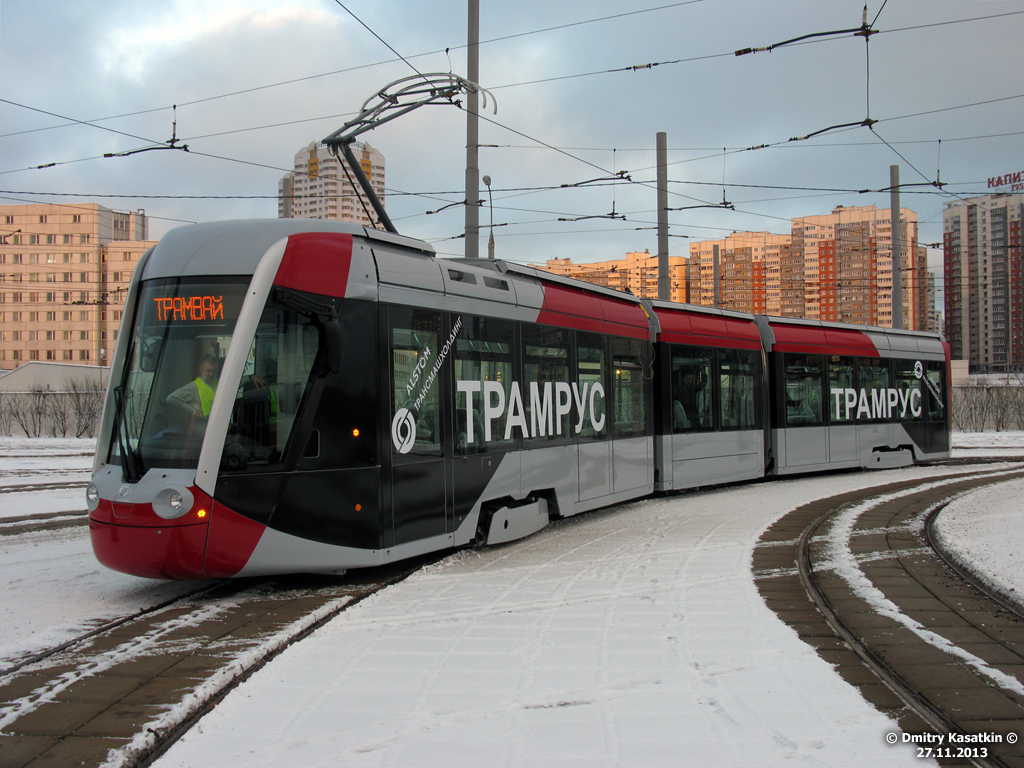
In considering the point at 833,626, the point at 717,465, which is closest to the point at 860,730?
the point at 833,626

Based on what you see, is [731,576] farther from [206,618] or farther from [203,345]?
[203,345]

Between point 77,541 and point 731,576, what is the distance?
7012 millimetres

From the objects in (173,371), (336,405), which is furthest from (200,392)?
(336,405)

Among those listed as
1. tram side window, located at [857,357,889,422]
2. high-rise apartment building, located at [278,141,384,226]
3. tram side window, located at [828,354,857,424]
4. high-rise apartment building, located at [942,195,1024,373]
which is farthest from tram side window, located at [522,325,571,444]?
high-rise apartment building, located at [942,195,1024,373]

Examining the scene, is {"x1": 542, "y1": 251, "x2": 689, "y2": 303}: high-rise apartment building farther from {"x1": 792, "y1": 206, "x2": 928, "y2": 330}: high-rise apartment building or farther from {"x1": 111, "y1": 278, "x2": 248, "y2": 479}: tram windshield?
{"x1": 111, "y1": 278, "x2": 248, "y2": 479}: tram windshield

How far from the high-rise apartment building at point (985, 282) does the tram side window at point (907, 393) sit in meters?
18.7

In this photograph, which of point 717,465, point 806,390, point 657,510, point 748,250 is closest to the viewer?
point 657,510

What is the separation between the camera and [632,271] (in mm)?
41062

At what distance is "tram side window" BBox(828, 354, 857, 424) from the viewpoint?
54.6ft

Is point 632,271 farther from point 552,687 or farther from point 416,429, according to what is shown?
point 552,687

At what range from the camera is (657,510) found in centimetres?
1207

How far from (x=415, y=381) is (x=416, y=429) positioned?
0.43 m

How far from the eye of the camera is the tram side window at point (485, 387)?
8109mm

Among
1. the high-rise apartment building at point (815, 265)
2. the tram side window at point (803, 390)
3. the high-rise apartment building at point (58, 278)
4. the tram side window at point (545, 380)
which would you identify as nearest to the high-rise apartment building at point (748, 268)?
the high-rise apartment building at point (815, 265)
